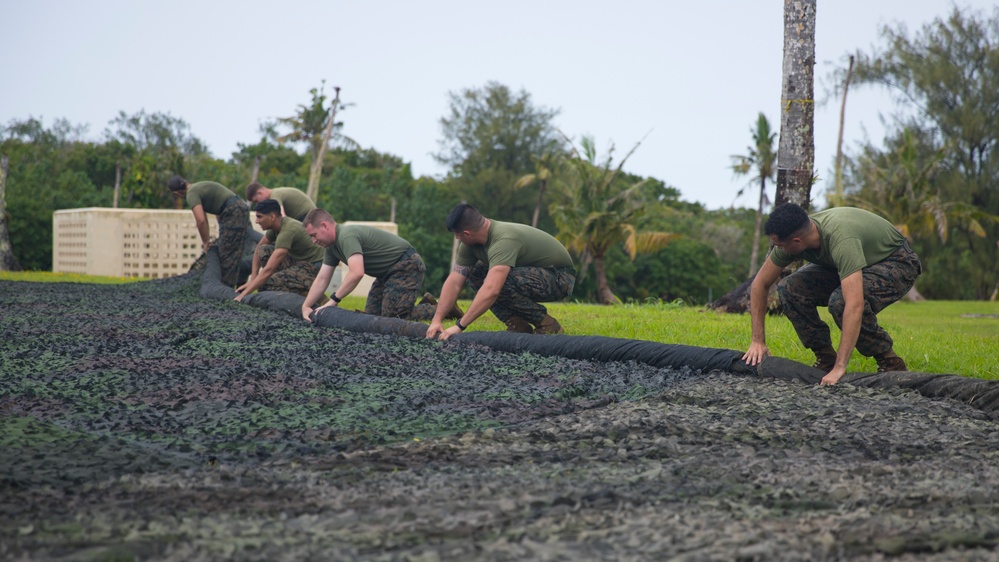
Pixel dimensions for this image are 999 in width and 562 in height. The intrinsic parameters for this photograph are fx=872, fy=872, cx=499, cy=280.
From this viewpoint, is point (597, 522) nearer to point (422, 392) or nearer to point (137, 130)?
point (422, 392)

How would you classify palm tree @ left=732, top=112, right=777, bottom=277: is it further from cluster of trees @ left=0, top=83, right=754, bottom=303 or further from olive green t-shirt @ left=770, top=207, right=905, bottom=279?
olive green t-shirt @ left=770, top=207, right=905, bottom=279

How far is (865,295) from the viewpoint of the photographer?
3.56 meters

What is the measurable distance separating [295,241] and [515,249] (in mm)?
3079

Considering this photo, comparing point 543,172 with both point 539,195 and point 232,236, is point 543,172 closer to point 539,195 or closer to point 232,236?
point 539,195

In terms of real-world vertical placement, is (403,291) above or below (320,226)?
below

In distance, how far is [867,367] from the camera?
4238mm

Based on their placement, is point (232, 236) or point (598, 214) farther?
point (598, 214)

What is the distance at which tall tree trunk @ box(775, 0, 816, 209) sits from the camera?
22.3ft

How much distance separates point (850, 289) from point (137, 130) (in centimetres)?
5512

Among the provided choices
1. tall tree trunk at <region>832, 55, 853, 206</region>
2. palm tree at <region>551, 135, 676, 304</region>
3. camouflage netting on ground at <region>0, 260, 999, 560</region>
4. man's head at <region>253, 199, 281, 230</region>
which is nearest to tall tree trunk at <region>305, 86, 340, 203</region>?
palm tree at <region>551, 135, 676, 304</region>

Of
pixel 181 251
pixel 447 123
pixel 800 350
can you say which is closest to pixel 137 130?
pixel 447 123

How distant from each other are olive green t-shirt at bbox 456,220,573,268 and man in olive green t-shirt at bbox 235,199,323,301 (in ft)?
7.25

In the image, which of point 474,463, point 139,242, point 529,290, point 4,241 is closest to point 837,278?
point 529,290

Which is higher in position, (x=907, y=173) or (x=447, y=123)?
(x=447, y=123)
